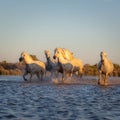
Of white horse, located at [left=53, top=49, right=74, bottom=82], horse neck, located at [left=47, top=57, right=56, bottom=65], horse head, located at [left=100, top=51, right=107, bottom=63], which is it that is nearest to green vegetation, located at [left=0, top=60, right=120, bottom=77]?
horse neck, located at [left=47, top=57, right=56, bottom=65]

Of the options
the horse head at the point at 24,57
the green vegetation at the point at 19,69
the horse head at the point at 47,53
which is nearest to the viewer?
the horse head at the point at 24,57

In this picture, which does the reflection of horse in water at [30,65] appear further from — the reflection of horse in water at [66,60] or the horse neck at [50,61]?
the reflection of horse in water at [66,60]

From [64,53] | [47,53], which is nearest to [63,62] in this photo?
[64,53]

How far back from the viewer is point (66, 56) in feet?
103

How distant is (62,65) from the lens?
2881cm

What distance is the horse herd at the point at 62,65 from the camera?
2739 centimetres

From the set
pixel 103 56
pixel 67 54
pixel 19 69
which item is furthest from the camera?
pixel 19 69

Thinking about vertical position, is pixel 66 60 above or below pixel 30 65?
above

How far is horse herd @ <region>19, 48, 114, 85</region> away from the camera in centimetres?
2739

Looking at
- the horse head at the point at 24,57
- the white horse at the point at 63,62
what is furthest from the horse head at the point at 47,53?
the white horse at the point at 63,62

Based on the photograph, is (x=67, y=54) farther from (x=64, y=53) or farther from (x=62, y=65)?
(x=62, y=65)

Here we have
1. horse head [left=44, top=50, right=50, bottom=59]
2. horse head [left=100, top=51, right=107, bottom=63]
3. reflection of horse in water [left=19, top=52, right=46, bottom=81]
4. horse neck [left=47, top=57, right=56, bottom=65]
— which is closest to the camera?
horse head [left=100, top=51, right=107, bottom=63]

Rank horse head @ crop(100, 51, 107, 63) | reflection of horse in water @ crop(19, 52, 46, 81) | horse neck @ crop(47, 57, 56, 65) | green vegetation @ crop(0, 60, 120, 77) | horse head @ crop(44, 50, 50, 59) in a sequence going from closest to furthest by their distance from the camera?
horse head @ crop(100, 51, 107, 63) → reflection of horse in water @ crop(19, 52, 46, 81) → horse head @ crop(44, 50, 50, 59) → horse neck @ crop(47, 57, 56, 65) → green vegetation @ crop(0, 60, 120, 77)

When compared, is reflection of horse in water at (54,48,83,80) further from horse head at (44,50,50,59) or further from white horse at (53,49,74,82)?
horse head at (44,50,50,59)
